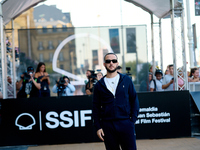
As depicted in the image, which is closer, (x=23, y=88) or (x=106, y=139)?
(x=106, y=139)

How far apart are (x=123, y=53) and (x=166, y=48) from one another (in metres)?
5.61

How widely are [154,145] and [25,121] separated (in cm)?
320

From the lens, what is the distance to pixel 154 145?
26.7 ft

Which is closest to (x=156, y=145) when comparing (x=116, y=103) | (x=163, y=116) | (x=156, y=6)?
(x=163, y=116)

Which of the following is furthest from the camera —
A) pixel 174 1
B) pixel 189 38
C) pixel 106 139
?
pixel 189 38

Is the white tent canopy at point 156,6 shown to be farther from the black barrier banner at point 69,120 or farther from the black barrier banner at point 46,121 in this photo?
the black barrier banner at point 46,121

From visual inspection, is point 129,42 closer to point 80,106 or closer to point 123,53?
point 123,53

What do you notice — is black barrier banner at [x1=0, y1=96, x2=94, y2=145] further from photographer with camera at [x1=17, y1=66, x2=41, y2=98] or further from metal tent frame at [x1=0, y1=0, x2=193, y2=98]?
metal tent frame at [x1=0, y1=0, x2=193, y2=98]

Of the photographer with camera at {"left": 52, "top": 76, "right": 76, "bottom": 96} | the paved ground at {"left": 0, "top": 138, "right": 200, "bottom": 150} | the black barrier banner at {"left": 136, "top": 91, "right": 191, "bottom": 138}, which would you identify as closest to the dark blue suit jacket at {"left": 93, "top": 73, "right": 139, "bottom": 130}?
the paved ground at {"left": 0, "top": 138, "right": 200, "bottom": 150}

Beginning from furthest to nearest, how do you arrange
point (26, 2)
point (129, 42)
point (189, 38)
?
point (189, 38) → point (129, 42) → point (26, 2)

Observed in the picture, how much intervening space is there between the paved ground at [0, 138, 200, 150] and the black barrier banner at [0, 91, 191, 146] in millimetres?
209

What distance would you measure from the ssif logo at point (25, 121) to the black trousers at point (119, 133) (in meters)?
4.52

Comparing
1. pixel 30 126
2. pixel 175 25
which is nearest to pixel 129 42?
pixel 175 25

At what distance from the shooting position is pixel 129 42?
40.2ft
